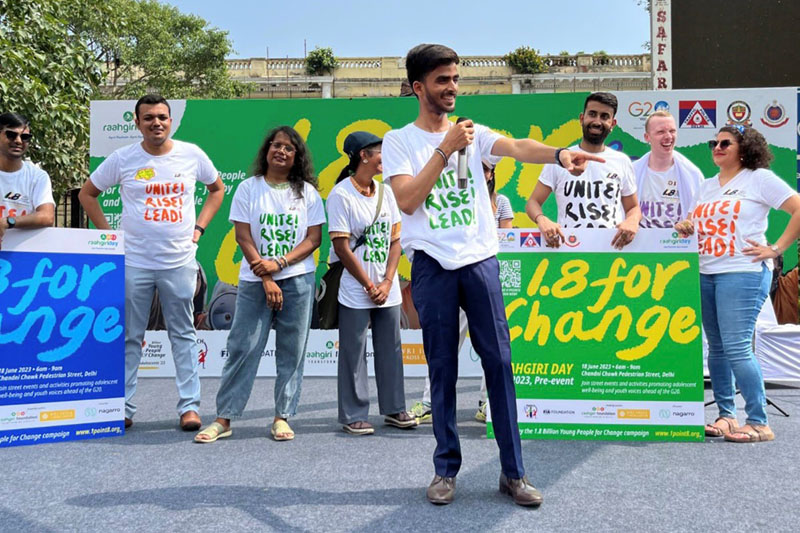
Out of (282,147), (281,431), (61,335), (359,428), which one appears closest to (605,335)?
(359,428)

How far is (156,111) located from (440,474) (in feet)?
9.22

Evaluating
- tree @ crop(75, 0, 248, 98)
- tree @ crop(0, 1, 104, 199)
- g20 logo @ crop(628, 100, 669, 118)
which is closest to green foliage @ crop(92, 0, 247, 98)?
tree @ crop(75, 0, 248, 98)

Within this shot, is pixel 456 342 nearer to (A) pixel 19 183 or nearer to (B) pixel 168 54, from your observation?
(A) pixel 19 183

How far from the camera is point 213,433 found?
13.3 ft

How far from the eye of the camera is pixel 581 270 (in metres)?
4.05

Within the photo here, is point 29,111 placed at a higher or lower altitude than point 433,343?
higher

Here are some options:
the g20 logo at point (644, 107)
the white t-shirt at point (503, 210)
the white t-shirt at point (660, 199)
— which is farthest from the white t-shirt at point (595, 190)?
the g20 logo at point (644, 107)

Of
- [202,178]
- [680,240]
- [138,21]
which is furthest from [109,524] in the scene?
[138,21]

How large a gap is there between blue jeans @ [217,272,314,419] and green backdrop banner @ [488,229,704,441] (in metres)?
1.18

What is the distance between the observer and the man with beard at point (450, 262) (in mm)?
2797

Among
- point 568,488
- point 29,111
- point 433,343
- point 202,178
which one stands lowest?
point 568,488

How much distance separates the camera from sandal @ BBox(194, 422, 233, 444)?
4.00 m

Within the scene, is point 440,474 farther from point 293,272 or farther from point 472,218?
point 293,272

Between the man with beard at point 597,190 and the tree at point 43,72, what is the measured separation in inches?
227
